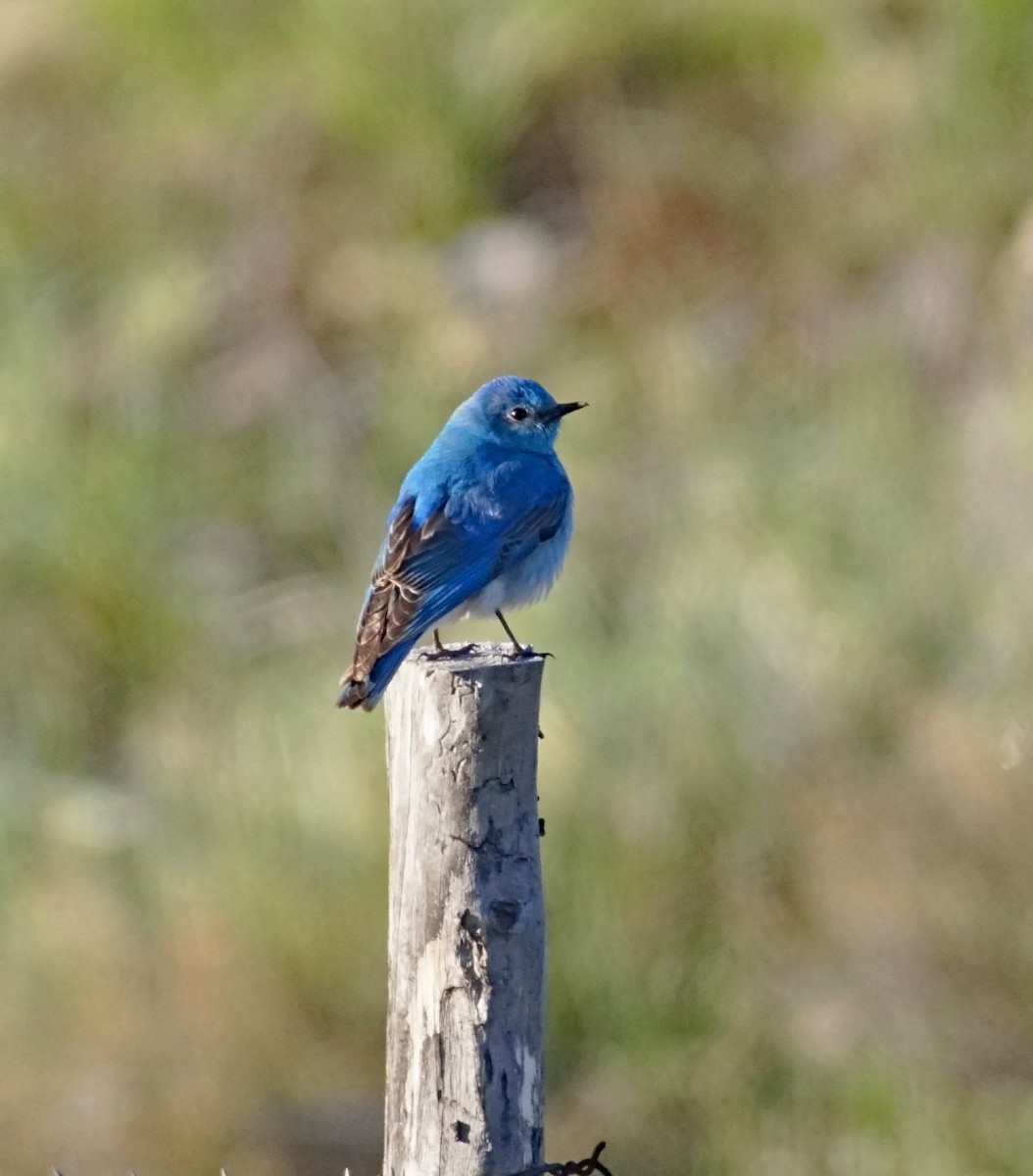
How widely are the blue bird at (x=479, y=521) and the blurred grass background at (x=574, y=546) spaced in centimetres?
184

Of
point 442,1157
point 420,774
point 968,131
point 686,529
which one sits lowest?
point 442,1157

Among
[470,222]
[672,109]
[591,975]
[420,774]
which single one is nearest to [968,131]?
[672,109]

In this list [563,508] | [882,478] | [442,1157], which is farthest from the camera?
[882,478]

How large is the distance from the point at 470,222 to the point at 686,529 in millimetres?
3871

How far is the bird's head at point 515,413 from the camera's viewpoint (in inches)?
208

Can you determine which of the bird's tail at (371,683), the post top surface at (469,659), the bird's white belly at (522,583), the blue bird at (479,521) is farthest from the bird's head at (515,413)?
the bird's tail at (371,683)

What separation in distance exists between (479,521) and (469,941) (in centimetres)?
161

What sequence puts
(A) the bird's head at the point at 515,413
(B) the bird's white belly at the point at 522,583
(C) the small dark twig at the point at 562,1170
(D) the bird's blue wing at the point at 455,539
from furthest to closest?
(A) the bird's head at the point at 515,413 → (B) the bird's white belly at the point at 522,583 → (D) the bird's blue wing at the point at 455,539 → (C) the small dark twig at the point at 562,1170

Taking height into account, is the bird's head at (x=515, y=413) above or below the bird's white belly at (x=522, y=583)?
above

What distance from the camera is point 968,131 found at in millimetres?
10359

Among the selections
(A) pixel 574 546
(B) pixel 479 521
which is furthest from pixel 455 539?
(A) pixel 574 546

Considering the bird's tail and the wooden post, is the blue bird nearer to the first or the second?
the bird's tail

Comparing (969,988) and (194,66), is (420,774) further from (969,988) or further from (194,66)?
(194,66)

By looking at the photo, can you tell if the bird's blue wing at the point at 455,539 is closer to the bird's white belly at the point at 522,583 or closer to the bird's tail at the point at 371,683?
the bird's white belly at the point at 522,583
